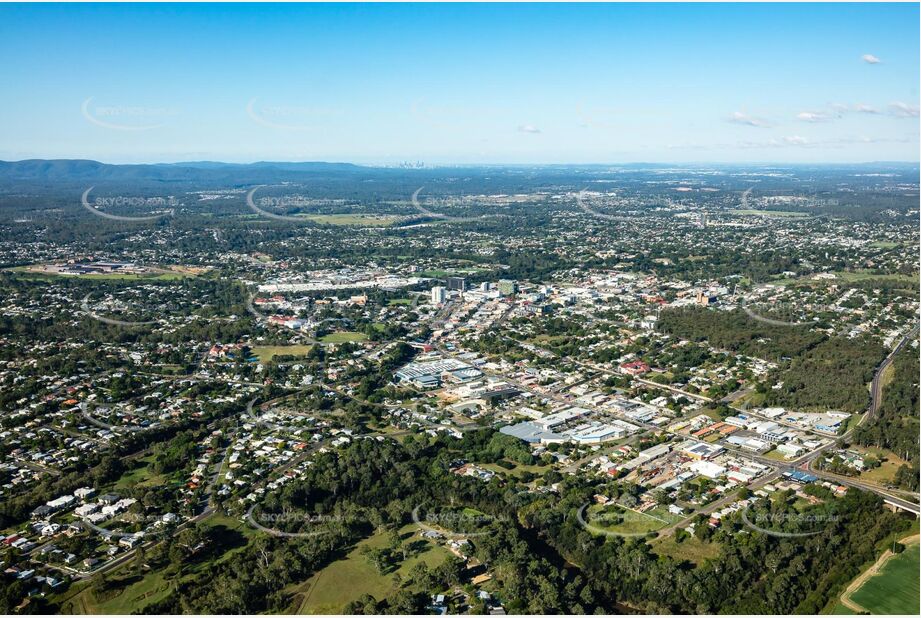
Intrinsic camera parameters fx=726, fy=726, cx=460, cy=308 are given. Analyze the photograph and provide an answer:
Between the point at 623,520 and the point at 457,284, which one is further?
the point at 457,284

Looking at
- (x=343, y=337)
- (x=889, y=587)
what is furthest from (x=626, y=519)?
(x=343, y=337)

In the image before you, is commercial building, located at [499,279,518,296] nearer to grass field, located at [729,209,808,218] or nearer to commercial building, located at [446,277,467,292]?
commercial building, located at [446,277,467,292]

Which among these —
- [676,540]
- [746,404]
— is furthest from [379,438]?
[746,404]

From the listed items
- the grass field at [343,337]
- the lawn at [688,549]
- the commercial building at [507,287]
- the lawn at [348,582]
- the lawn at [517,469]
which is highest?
the commercial building at [507,287]

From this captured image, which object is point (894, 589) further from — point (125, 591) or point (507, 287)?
point (507, 287)

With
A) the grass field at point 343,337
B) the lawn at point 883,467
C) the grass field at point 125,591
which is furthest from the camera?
the grass field at point 343,337

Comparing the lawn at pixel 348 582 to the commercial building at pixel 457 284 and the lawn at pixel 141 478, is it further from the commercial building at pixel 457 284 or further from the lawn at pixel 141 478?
the commercial building at pixel 457 284

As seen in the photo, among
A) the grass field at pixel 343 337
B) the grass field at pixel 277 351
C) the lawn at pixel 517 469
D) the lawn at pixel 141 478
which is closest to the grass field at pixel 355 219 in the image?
the grass field at pixel 343 337
